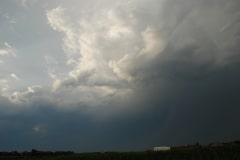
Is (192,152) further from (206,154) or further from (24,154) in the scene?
(24,154)

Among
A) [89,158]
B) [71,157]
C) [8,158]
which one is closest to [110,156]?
[89,158]

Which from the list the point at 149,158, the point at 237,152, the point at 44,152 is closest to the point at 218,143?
the point at 237,152

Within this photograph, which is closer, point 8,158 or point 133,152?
point 133,152

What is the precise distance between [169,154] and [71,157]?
71.3 feet

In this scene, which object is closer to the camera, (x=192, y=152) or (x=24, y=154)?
(x=192, y=152)

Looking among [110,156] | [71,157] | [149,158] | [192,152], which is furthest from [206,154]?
[71,157]

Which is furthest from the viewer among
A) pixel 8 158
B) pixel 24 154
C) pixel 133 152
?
pixel 24 154

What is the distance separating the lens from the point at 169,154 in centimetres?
7950

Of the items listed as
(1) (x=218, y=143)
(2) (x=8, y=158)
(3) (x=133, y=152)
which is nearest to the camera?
(3) (x=133, y=152)

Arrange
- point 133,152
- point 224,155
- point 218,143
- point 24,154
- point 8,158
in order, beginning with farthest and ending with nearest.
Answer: point 24,154 < point 8,158 < point 218,143 < point 133,152 < point 224,155

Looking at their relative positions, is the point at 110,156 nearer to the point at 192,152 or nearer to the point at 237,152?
the point at 192,152

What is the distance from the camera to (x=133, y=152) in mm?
82625

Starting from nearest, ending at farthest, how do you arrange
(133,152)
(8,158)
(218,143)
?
(133,152) < (218,143) < (8,158)

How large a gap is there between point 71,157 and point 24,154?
34773 millimetres
